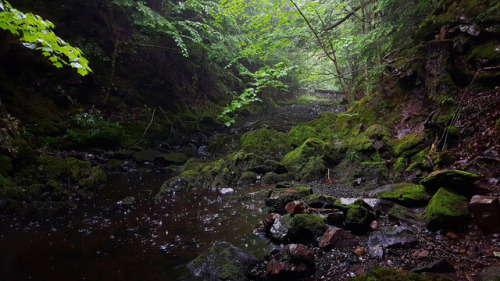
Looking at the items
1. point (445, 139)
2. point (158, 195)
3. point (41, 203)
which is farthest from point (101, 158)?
point (445, 139)

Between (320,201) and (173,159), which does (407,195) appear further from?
(173,159)

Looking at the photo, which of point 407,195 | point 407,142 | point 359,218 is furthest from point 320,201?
point 407,142

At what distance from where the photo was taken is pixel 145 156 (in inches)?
416

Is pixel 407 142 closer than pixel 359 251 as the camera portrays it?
No

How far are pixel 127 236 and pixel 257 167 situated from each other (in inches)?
172

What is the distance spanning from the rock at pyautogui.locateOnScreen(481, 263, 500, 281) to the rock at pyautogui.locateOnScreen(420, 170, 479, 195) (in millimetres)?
1559

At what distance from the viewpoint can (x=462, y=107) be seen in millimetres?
5512

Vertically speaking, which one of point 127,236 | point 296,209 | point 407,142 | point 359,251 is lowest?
point 359,251

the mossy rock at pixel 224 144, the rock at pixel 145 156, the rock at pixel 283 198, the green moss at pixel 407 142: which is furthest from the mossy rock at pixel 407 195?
the rock at pixel 145 156

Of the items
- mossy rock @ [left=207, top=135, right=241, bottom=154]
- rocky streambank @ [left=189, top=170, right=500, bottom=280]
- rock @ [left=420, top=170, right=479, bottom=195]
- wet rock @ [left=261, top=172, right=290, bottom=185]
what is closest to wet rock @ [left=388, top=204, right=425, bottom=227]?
rocky streambank @ [left=189, top=170, right=500, bottom=280]

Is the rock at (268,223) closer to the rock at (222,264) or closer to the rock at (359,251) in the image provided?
the rock at (222,264)

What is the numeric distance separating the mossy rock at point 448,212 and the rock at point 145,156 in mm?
9435

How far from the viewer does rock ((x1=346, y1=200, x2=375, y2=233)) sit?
11.9 ft

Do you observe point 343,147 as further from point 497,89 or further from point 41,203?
point 41,203
